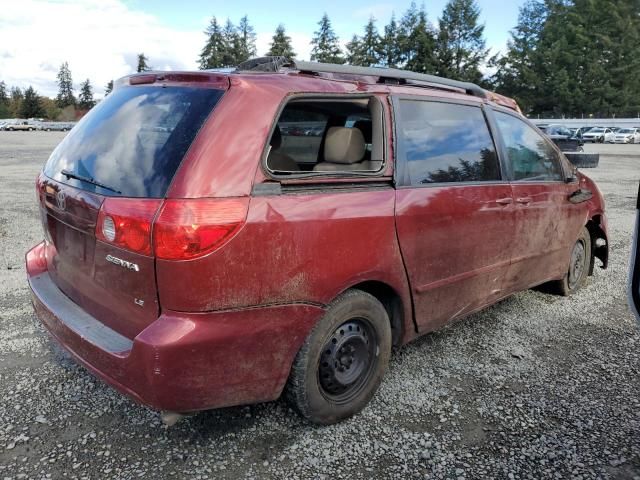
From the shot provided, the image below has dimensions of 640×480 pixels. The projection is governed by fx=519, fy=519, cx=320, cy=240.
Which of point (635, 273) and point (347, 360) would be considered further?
point (347, 360)

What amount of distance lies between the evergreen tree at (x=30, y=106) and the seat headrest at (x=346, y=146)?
12371cm

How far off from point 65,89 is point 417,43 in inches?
3370

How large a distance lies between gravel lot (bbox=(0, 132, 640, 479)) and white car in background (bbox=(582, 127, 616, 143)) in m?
45.9

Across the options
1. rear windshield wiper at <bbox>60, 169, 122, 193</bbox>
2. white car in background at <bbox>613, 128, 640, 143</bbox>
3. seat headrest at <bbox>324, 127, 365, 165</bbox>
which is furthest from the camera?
white car in background at <bbox>613, 128, 640, 143</bbox>

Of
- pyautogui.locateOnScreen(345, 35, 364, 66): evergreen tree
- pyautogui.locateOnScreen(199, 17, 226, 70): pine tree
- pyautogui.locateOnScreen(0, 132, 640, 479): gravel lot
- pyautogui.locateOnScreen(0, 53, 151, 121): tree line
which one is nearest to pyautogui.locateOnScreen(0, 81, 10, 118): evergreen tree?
pyautogui.locateOnScreen(0, 53, 151, 121): tree line

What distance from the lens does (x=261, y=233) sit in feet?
7.39

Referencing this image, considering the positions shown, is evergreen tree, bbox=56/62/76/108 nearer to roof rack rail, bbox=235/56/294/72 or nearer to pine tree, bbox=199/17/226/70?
pine tree, bbox=199/17/226/70

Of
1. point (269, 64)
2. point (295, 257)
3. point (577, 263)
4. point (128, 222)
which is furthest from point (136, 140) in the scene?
point (577, 263)

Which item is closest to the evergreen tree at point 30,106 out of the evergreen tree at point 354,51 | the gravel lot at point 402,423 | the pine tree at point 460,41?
the evergreen tree at point 354,51

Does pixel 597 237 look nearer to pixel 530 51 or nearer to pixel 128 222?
pixel 128 222

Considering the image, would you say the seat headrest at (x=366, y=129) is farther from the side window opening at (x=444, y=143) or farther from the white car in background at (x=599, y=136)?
the white car in background at (x=599, y=136)

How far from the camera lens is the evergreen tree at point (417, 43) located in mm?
80938

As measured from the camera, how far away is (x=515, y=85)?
7994cm

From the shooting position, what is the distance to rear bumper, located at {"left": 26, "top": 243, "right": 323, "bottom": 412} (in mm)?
2148
